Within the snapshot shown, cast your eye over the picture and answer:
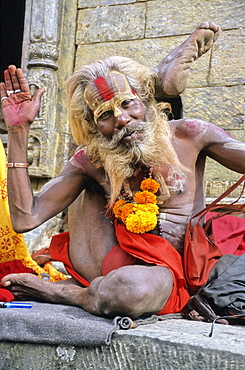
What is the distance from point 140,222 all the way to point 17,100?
42.8 inches

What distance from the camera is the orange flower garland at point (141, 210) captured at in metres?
2.81

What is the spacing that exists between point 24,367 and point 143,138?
1.43 meters

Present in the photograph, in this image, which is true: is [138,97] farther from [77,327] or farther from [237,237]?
[77,327]

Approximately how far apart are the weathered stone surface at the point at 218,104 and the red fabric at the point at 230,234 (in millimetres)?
1775

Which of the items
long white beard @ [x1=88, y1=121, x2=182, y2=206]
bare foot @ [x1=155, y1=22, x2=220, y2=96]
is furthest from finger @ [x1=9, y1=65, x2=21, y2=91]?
bare foot @ [x1=155, y1=22, x2=220, y2=96]

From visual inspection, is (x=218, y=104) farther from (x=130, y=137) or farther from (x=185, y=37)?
(x=130, y=137)

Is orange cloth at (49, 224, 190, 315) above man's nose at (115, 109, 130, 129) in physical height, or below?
below

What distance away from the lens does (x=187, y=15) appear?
5125mm

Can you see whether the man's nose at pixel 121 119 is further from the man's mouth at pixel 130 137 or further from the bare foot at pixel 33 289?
the bare foot at pixel 33 289

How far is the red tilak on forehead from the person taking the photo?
295cm

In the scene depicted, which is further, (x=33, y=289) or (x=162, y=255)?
(x=33, y=289)

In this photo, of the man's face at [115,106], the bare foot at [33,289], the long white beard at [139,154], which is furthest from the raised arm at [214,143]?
the bare foot at [33,289]

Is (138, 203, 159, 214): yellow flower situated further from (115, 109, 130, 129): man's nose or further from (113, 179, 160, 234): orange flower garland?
(115, 109, 130, 129): man's nose

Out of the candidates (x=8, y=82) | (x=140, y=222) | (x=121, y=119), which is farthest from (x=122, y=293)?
(x=8, y=82)
